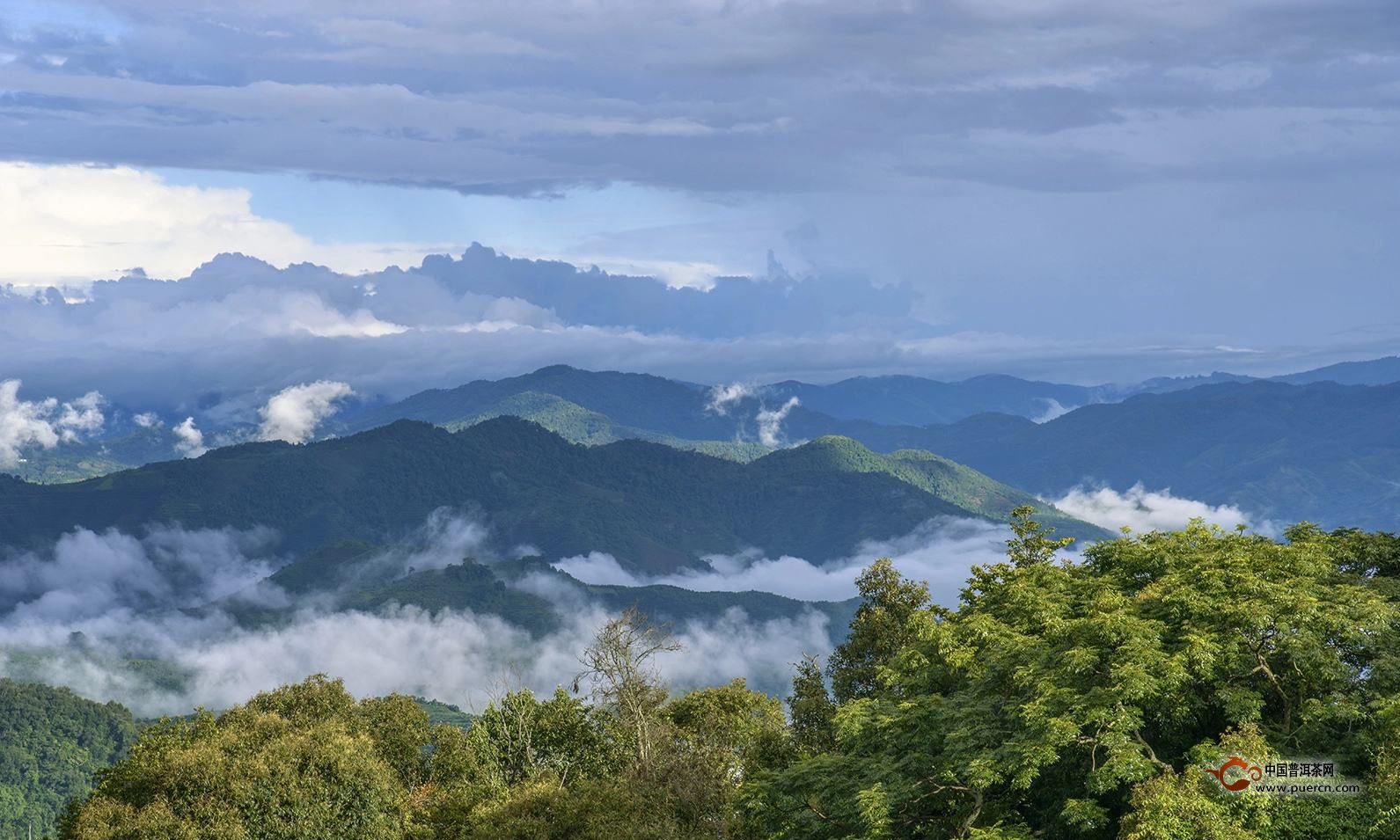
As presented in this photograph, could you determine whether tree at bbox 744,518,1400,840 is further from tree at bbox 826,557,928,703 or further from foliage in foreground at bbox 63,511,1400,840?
tree at bbox 826,557,928,703

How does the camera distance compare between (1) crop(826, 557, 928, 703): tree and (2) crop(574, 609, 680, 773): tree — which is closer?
(2) crop(574, 609, 680, 773): tree

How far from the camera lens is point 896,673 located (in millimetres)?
48750

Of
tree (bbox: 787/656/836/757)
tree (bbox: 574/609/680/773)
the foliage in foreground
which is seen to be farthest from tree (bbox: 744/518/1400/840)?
tree (bbox: 574/609/680/773)

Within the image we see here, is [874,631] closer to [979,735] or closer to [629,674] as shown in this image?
[629,674]

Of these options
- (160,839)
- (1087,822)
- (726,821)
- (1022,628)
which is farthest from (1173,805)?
(160,839)

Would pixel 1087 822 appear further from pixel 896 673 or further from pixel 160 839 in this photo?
pixel 160 839

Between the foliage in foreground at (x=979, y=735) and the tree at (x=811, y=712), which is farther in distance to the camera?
the tree at (x=811, y=712)

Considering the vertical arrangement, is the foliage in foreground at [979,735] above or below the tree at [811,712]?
above

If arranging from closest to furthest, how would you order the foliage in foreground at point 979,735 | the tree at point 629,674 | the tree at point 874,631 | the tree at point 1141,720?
the tree at point 1141,720
the foliage in foreground at point 979,735
the tree at point 629,674
the tree at point 874,631

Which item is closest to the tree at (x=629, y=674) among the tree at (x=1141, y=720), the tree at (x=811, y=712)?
the tree at (x=811, y=712)

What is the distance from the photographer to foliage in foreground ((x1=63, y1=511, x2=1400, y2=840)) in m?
32.7

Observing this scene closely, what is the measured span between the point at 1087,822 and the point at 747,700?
45.5 m

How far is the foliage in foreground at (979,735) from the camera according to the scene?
107 ft

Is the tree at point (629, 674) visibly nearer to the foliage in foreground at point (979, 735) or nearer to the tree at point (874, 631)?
the foliage in foreground at point (979, 735)
